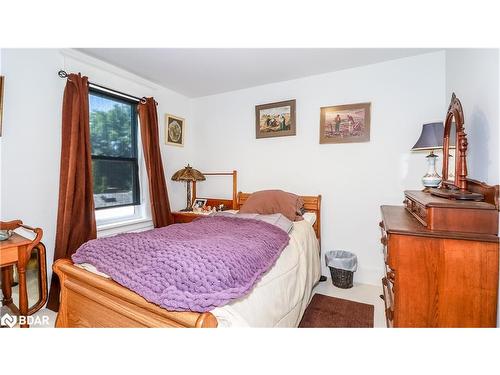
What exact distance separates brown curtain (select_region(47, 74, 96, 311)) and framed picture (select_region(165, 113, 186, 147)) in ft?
3.56

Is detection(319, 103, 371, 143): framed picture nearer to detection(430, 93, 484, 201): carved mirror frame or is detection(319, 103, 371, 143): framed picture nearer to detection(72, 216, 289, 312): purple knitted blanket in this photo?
detection(430, 93, 484, 201): carved mirror frame

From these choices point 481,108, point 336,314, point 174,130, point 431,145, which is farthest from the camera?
point 174,130

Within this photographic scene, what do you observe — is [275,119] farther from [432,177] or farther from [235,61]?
[432,177]

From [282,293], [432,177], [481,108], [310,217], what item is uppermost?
[481,108]

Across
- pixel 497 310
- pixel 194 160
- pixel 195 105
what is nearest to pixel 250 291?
pixel 497 310

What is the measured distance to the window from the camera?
2523 mm

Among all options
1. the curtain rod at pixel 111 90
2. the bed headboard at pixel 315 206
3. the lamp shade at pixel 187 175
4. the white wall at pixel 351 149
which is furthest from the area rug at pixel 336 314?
the curtain rod at pixel 111 90

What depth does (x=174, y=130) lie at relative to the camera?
334 cm

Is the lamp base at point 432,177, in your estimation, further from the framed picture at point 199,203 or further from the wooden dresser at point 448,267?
the framed picture at point 199,203

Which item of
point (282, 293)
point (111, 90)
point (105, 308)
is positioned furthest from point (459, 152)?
point (111, 90)

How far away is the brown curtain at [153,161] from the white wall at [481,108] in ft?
9.74

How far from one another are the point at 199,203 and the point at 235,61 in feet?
6.48

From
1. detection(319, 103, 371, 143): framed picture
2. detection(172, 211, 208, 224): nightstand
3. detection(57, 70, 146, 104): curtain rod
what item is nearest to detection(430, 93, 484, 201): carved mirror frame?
detection(319, 103, 371, 143): framed picture
